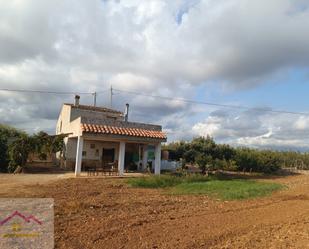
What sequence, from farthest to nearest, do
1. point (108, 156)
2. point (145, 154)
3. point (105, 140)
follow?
point (145, 154)
point (108, 156)
point (105, 140)

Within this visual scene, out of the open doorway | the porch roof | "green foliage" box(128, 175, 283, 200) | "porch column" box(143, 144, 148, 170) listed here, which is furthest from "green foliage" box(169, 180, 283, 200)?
the open doorway

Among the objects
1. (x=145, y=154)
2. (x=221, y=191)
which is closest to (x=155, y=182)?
(x=221, y=191)

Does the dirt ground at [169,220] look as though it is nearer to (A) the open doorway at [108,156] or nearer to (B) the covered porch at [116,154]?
(B) the covered porch at [116,154]

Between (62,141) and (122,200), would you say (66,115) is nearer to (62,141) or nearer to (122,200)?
(62,141)

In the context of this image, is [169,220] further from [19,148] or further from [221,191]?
[19,148]

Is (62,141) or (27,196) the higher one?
(62,141)

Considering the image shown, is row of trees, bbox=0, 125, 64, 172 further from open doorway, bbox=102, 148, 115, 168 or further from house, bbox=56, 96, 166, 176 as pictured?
open doorway, bbox=102, 148, 115, 168

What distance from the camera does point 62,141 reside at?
26281 millimetres

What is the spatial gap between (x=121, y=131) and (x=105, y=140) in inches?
47.5

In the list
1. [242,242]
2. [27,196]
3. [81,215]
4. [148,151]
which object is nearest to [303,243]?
[242,242]

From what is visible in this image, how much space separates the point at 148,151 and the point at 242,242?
19.9 meters

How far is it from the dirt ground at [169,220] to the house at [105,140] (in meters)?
6.99

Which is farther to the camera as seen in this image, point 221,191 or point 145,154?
point 145,154

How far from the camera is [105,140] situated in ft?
73.5
